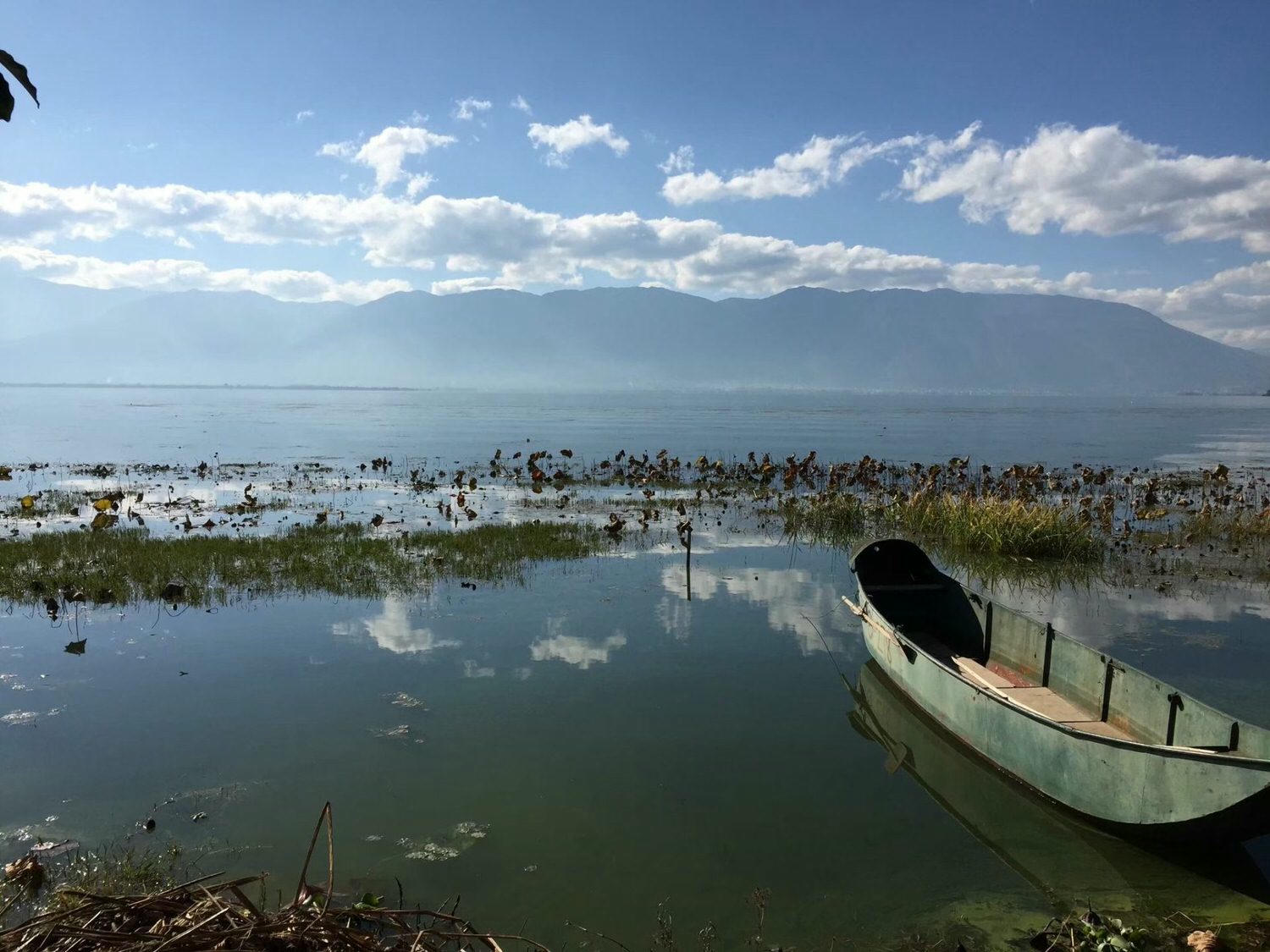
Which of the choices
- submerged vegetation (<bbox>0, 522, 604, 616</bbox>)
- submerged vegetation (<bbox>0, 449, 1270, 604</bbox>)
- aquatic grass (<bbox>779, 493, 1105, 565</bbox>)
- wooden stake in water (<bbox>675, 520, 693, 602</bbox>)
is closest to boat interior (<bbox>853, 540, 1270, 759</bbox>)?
wooden stake in water (<bbox>675, 520, 693, 602</bbox>)

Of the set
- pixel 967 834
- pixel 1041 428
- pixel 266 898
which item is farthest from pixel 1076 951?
pixel 1041 428

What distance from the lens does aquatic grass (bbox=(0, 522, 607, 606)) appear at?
51.5ft

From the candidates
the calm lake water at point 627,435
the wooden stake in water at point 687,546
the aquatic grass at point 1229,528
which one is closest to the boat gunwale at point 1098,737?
the wooden stake in water at point 687,546

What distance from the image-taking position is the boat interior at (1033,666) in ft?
24.8

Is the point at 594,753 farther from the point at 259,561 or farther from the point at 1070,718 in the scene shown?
the point at 259,561

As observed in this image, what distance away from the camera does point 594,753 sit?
9703 millimetres

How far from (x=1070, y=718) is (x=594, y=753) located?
5.50 meters

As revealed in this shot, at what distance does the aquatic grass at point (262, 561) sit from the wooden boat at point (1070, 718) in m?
8.83

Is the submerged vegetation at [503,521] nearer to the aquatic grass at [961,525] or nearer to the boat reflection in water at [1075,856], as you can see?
the aquatic grass at [961,525]

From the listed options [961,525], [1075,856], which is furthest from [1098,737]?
[961,525]

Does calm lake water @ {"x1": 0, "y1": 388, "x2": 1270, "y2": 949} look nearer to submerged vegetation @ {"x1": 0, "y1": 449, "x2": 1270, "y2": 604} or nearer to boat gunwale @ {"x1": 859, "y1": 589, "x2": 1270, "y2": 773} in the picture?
boat gunwale @ {"x1": 859, "y1": 589, "x2": 1270, "y2": 773}

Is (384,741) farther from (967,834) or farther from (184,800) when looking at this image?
(967,834)

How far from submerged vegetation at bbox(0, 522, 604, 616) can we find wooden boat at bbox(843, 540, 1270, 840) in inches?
352

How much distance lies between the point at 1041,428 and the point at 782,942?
85.0 m
